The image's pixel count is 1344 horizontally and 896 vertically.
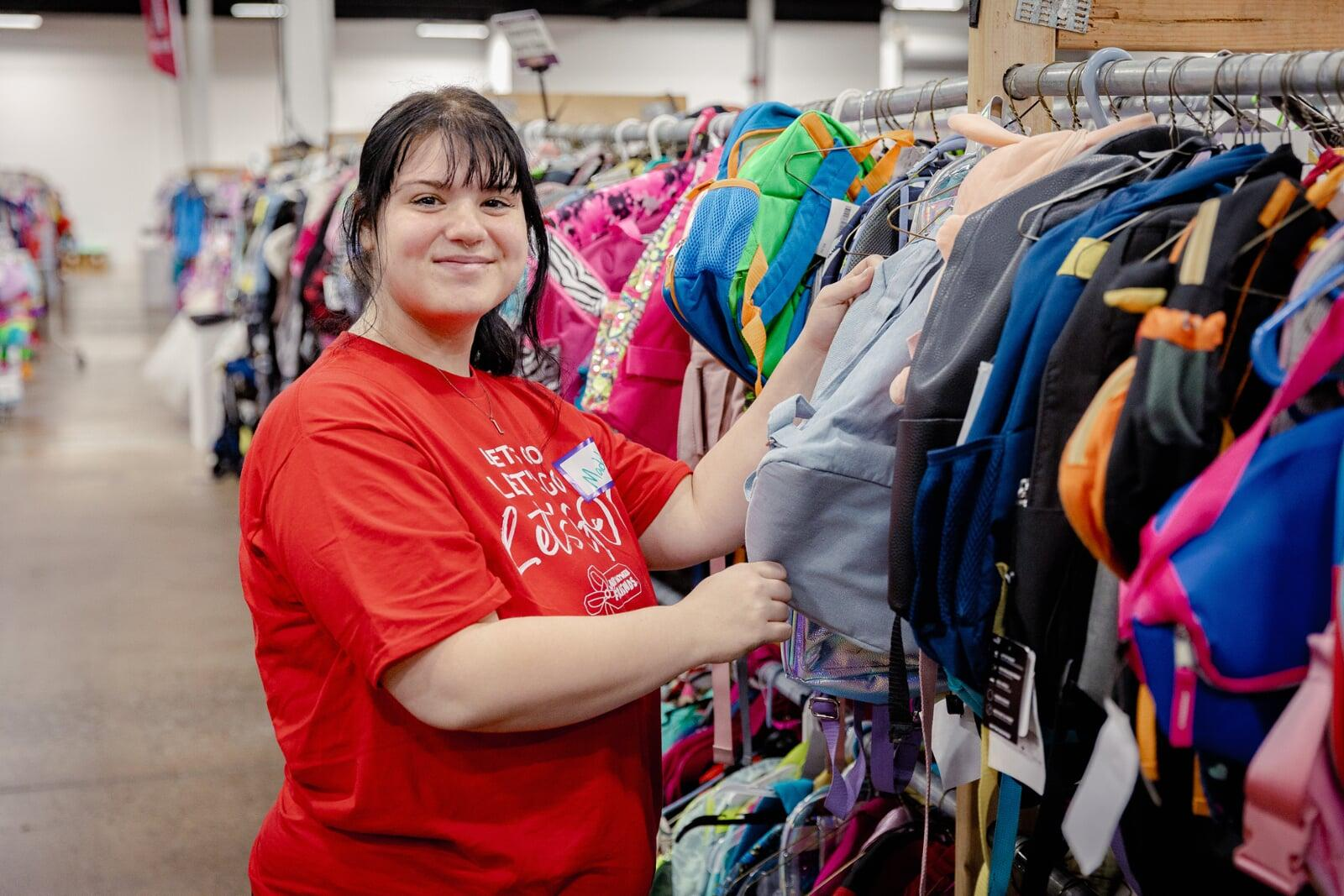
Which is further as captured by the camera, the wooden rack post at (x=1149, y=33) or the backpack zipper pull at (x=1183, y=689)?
the wooden rack post at (x=1149, y=33)

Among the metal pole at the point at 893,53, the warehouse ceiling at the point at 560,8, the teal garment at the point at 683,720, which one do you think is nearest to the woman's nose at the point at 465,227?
the teal garment at the point at 683,720

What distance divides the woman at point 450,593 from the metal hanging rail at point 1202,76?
0.36 m

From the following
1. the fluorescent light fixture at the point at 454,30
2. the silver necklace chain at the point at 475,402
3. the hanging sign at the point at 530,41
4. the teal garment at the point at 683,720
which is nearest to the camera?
the silver necklace chain at the point at 475,402

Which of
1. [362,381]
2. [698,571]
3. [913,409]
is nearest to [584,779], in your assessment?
[362,381]

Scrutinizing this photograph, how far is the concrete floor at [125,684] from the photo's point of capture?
134 inches

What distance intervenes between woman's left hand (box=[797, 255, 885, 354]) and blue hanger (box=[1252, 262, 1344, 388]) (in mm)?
734

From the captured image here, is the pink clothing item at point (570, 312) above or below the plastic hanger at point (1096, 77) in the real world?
below

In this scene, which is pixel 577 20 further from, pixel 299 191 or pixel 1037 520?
pixel 1037 520

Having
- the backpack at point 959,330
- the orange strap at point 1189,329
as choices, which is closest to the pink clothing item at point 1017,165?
the backpack at point 959,330

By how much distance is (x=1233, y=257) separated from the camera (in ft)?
3.37

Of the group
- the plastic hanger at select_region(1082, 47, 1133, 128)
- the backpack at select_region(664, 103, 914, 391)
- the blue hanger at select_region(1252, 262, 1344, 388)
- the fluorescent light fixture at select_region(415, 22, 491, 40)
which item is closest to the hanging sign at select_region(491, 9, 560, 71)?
the backpack at select_region(664, 103, 914, 391)

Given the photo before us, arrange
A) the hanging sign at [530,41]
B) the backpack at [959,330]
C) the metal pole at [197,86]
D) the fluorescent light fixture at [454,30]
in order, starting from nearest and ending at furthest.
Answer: the backpack at [959,330] < the hanging sign at [530,41] < the metal pole at [197,86] < the fluorescent light fixture at [454,30]

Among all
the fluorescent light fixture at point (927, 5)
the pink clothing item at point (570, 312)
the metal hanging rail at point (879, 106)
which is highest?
the fluorescent light fixture at point (927, 5)

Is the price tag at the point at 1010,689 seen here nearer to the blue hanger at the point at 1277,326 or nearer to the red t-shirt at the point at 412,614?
the blue hanger at the point at 1277,326
